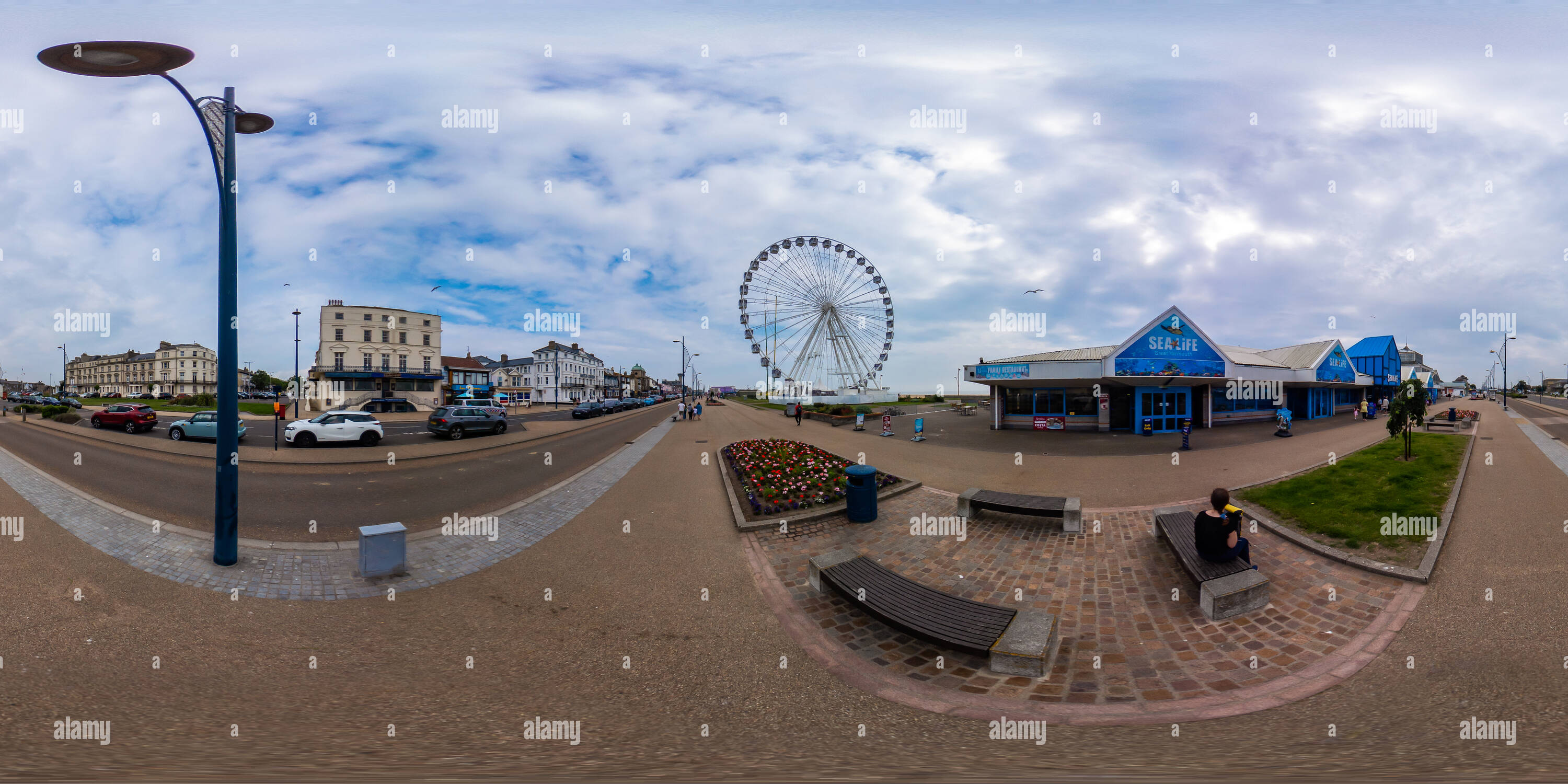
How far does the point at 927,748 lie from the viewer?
138 inches

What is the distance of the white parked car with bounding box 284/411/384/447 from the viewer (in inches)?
735

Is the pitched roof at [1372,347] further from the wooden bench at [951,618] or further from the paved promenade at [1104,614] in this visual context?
the wooden bench at [951,618]

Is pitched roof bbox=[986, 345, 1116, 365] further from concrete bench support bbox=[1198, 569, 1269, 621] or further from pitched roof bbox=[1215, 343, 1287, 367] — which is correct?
concrete bench support bbox=[1198, 569, 1269, 621]

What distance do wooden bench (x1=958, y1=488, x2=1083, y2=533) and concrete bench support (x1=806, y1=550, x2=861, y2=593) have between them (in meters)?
2.92

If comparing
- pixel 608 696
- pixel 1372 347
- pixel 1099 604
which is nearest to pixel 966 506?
pixel 1099 604

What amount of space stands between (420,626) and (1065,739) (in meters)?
5.26

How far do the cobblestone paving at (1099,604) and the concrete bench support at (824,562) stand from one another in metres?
0.13

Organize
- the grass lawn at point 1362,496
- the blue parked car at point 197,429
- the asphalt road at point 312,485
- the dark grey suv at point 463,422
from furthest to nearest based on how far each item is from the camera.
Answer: the dark grey suv at point 463,422
the blue parked car at point 197,429
the asphalt road at point 312,485
the grass lawn at point 1362,496

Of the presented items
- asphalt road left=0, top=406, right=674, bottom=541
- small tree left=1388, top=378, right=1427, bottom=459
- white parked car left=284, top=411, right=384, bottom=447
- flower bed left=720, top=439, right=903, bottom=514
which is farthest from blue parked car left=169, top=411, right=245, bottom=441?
small tree left=1388, top=378, right=1427, bottom=459

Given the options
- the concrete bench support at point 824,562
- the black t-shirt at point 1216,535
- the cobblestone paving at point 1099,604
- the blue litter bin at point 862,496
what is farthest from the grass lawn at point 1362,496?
the concrete bench support at point 824,562

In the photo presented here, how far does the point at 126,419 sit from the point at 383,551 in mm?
28718

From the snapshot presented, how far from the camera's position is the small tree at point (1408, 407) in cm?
1343

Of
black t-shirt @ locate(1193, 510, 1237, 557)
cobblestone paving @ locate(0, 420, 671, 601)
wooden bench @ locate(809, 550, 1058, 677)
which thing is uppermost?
black t-shirt @ locate(1193, 510, 1237, 557)

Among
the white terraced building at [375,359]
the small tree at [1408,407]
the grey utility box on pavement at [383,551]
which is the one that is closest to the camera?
the grey utility box on pavement at [383,551]
